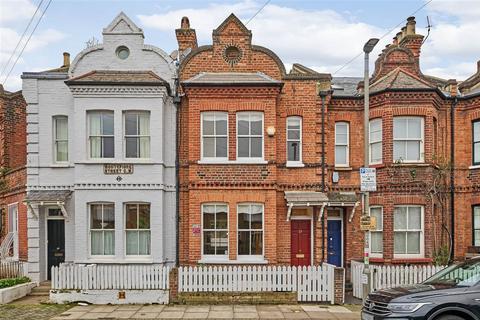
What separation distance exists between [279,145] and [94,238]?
24.3ft

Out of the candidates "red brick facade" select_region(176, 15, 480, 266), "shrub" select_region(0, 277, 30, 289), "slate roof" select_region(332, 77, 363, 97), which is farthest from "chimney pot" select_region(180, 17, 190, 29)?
"shrub" select_region(0, 277, 30, 289)

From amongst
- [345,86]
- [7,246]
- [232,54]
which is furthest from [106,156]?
[345,86]

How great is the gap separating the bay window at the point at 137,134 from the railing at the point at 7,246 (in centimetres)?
684

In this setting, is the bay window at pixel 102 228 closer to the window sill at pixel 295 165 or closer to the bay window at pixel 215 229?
the bay window at pixel 215 229

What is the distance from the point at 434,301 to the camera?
10188mm

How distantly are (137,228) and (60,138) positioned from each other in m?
4.40

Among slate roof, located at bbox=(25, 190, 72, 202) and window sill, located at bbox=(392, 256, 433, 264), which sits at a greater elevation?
slate roof, located at bbox=(25, 190, 72, 202)

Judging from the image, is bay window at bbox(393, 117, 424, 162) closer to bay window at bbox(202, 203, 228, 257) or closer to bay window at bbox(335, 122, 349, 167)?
bay window at bbox(335, 122, 349, 167)

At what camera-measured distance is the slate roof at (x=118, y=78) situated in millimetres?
18672

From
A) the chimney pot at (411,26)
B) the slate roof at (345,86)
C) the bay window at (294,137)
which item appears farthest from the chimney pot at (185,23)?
the chimney pot at (411,26)

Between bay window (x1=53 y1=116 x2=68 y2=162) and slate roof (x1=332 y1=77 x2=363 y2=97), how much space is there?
10.1 m

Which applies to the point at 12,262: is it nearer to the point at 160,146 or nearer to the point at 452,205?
the point at 160,146

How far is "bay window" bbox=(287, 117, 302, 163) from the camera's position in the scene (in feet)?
65.7

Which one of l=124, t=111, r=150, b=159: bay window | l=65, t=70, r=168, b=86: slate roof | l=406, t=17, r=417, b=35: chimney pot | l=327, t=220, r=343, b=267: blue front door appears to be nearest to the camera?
l=65, t=70, r=168, b=86: slate roof
